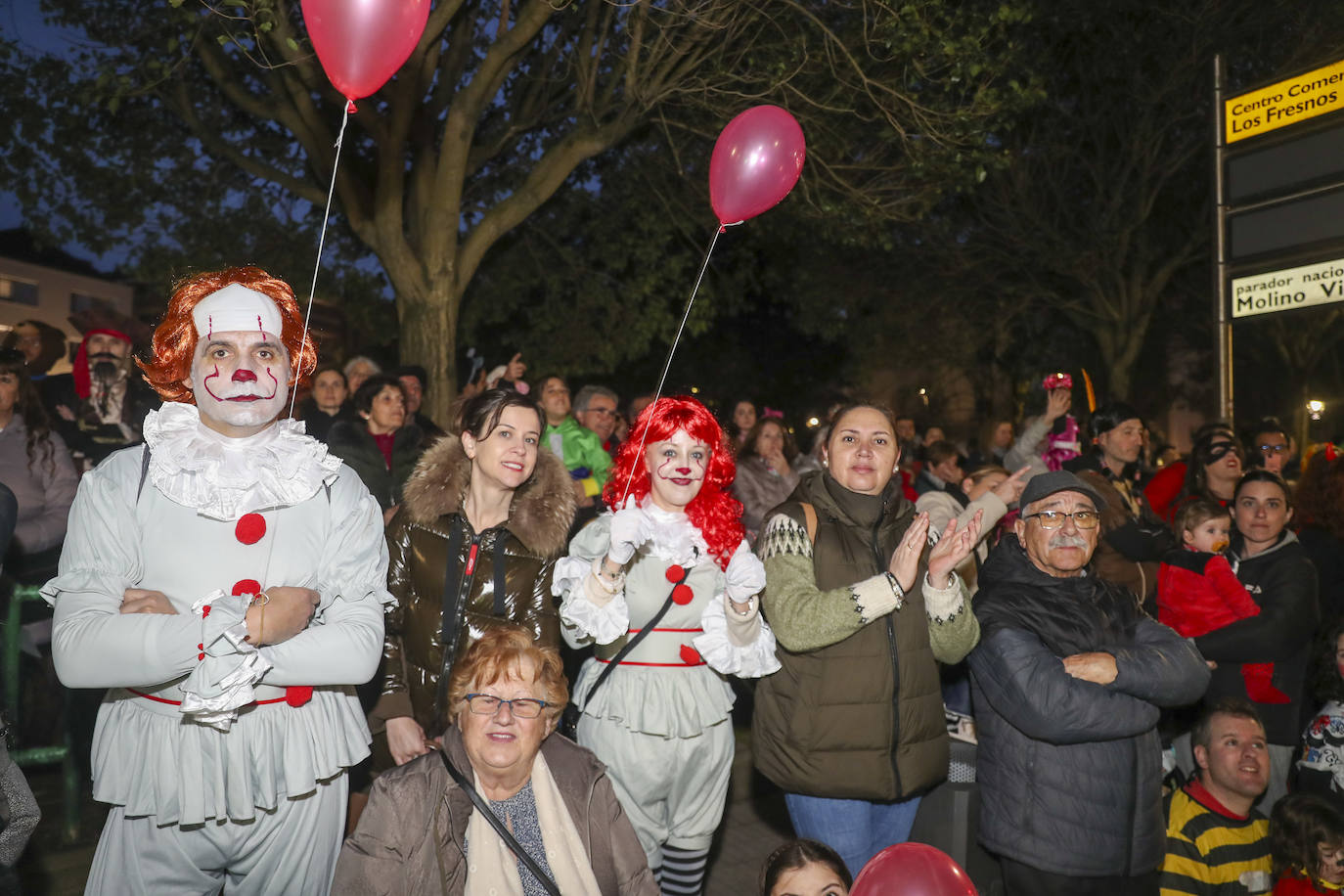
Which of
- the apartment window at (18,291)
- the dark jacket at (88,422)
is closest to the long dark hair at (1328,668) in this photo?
the dark jacket at (88,422)

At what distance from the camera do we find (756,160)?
411 cm

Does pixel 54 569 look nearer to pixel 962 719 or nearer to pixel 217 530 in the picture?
pixel 217 530

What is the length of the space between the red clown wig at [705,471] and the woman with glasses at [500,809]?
2.99 ft

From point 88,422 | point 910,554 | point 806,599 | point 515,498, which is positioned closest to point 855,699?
point 806,599

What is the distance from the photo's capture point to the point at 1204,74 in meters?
14.7

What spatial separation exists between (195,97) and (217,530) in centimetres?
882

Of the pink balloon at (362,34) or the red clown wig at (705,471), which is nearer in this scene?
the pink balloon at (362,34)

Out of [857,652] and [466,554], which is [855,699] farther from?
[466,554]

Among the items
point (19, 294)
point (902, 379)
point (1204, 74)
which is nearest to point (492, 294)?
point (1204, 74)

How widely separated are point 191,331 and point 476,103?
18.7 feet

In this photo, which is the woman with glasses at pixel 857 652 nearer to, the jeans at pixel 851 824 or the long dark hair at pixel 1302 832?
the jeans at pixel 851 824

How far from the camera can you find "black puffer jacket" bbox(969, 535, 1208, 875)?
124 inches

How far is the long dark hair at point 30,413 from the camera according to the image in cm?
430

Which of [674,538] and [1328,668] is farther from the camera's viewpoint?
[1328,668]
